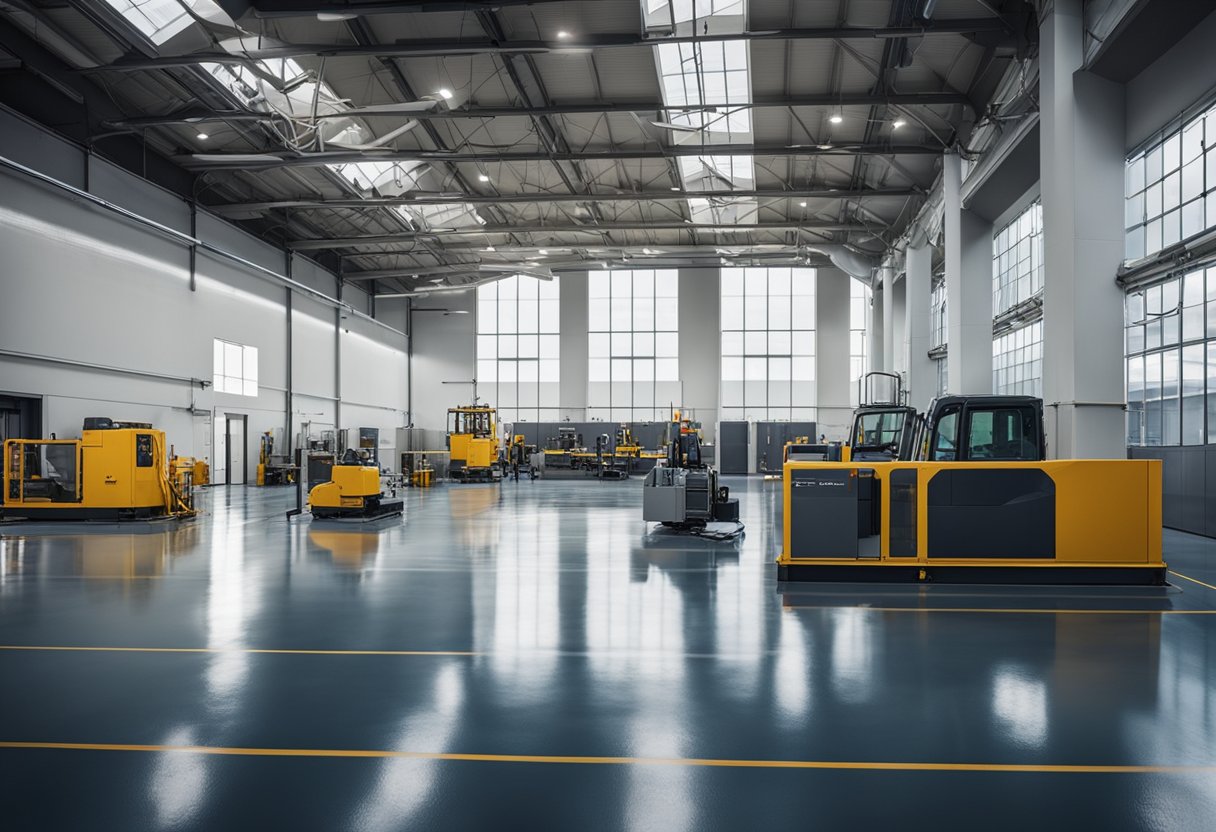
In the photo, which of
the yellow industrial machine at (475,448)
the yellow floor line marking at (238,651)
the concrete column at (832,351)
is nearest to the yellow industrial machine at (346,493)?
the yellow floor line marking at (238,651)

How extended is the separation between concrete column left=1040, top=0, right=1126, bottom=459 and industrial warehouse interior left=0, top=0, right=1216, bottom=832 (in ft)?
0.20

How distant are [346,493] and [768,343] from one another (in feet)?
92.7

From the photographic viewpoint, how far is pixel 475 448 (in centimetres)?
3256

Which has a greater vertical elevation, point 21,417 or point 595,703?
point 21,417

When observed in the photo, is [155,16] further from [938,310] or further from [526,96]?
[938,310]

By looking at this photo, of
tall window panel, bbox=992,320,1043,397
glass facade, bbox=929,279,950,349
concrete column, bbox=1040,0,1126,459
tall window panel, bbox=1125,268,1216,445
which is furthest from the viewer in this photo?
glass facade, bbox=929,279,950,349

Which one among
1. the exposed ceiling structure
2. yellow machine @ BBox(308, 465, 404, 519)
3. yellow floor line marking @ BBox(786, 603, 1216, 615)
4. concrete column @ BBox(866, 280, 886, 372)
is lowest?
yellow floor line marking @ BBox(786, 603, 1216, 615)

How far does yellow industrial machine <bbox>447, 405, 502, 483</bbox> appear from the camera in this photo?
32.6 meters

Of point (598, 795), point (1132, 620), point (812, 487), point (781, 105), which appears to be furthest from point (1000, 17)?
point (598, 795)

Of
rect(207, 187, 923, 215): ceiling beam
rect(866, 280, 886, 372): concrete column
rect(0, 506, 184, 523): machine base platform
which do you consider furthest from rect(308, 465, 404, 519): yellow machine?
rect(866, 280, 886, 372): concrete column

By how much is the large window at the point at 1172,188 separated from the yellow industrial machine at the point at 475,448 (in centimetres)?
2319

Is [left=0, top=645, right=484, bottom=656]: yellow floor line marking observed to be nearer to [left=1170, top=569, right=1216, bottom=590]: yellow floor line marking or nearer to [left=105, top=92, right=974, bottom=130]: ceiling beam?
[left=1170, top=569, right=1216, bottom=590]: yellow floor line marking

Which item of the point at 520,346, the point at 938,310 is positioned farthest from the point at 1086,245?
the point at 520,346

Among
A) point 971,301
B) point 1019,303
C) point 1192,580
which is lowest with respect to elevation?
point 1192,580
